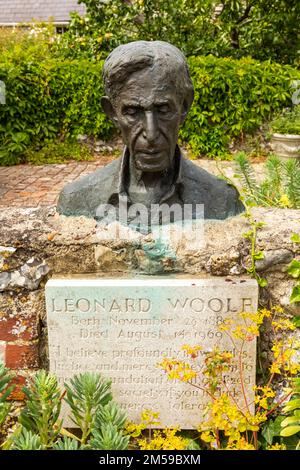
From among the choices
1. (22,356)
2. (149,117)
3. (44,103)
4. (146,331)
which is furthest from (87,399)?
(44,103)

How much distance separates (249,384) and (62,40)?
9277 millimetres

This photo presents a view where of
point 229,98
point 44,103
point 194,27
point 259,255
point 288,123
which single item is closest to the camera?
point 259,255

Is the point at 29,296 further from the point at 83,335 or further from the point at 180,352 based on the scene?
the point at 180,352

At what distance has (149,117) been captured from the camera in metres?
2.08

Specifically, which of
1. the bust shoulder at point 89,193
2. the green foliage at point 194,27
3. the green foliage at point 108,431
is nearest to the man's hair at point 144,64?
the bust shoulder at point 89,193

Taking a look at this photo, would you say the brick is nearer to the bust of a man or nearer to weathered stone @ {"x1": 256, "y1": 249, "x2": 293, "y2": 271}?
the bust of a man

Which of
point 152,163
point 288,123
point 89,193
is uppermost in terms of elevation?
point 152,163

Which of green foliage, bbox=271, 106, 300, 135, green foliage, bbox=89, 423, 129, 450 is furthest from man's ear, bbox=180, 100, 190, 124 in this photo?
green foliage, bbox=271, 106, 300, 135

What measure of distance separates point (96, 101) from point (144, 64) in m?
6.97

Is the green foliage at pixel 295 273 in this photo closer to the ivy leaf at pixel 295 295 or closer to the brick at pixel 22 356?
the ivy leaf at pixel 295 295

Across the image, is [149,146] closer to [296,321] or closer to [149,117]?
[149,117]
